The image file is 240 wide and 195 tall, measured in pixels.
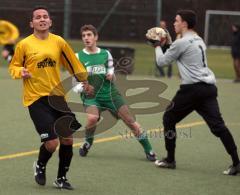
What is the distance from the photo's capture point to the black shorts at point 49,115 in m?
8.65

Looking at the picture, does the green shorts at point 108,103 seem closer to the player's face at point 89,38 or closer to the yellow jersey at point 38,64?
the player's face at point 89,38

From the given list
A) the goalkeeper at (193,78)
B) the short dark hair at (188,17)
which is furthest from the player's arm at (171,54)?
the short dark hair at (188,17)

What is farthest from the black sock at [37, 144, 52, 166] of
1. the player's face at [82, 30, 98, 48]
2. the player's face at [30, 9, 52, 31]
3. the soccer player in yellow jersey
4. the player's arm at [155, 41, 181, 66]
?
the player's face at [82, 30, 98, 48]

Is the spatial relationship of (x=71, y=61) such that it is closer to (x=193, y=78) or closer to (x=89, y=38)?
(x=193, y=78)

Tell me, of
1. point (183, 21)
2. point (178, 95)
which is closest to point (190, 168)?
point (178, 95)

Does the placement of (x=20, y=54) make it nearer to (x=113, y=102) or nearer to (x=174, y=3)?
(x=113, y=102)

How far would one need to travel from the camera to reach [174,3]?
43.7 metres

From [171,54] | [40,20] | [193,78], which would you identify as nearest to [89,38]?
[171,54]

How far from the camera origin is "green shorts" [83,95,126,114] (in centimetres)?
1110

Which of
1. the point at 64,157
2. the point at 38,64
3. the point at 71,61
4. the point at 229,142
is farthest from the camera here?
the point at 229,142

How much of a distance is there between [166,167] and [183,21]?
6.17 ft

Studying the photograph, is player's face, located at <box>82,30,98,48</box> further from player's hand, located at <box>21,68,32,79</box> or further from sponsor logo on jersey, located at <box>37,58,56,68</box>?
player's hand, located at <box>21,68,32,79</box>

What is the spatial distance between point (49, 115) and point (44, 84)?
0.34 metres

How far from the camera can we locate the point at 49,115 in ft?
28.6
